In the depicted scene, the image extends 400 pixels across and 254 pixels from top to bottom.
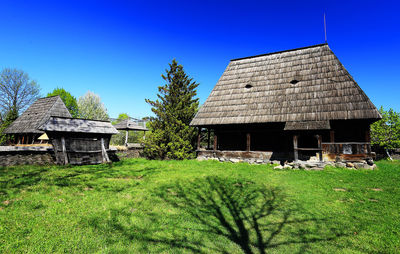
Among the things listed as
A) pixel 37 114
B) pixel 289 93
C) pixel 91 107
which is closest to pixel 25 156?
pixel 37 114

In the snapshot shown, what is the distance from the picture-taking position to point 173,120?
615 inches

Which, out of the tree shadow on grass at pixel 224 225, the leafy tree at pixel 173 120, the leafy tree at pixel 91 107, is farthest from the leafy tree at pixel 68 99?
the tree shadow on grass at pixel 224 225

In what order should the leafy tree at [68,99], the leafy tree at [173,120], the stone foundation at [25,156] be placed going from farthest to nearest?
the leafy tree at [68,99] < the leafy tree at [173,120] < the stone foundation at [25,156]

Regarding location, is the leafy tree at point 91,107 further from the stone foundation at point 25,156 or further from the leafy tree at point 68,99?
the stone foundation at point 25,156

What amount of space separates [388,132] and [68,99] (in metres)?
48.9

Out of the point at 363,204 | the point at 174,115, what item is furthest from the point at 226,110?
the point at 363,204

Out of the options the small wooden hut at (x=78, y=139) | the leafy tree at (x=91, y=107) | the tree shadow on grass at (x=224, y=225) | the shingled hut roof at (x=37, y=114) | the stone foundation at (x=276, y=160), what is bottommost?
the tree shadow on grass at (x=224, y=225)

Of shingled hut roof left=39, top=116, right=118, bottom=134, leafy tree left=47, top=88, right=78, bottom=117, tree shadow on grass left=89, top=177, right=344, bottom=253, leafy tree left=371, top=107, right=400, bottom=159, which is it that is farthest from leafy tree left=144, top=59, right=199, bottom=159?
leafy tree left=47, top=88, right=78, bottom=117

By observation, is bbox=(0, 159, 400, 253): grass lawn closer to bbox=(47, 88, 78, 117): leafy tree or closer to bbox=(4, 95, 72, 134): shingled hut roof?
bbox=(4, 95, 72, 134): shingled hut roof

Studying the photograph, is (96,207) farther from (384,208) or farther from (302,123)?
(302,123)

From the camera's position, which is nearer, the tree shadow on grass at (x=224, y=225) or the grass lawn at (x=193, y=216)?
the grass lawn at (x=193, y=216)

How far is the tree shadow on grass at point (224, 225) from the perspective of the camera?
135 inches

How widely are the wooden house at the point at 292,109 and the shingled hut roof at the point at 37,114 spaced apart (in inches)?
686

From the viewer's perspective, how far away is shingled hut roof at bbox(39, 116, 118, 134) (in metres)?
10.3
